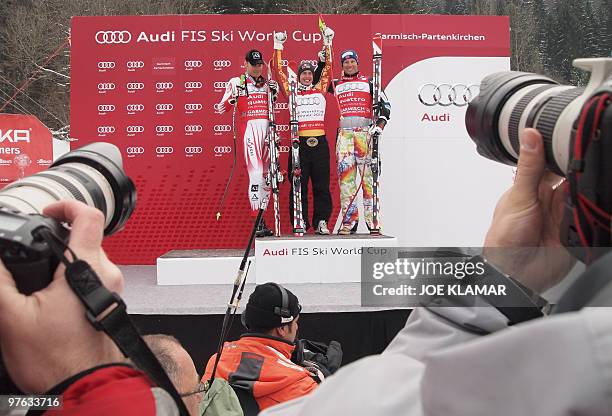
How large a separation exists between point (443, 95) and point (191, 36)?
2585 mm

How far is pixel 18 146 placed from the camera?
8250 millimetres

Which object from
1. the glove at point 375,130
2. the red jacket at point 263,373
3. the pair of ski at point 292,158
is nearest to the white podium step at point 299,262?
the pair of ski at point 292,158

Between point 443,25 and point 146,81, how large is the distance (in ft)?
10.1

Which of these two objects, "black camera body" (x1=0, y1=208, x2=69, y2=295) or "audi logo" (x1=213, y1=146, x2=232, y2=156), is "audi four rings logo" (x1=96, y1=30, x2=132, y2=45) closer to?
"audi logo" (x1=213, y1=146, x2=232, y2=156)

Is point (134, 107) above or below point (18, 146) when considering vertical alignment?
above

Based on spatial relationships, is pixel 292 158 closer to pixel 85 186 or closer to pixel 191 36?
pixel 191 36

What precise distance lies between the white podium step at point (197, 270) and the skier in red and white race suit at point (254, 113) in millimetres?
477

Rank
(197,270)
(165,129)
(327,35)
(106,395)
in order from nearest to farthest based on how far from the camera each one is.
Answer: (106,395) → (197,270) → (327,35) → (165,129)

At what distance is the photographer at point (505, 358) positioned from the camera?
46 cm

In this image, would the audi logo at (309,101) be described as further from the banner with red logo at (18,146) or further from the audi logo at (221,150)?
the banner with red logo at (18,146)

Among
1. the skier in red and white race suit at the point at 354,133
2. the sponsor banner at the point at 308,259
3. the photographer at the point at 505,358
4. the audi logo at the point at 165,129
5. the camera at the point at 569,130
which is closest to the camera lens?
the photographer at the point at 505,358

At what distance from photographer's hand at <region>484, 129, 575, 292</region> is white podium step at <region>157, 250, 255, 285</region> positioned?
547cm
